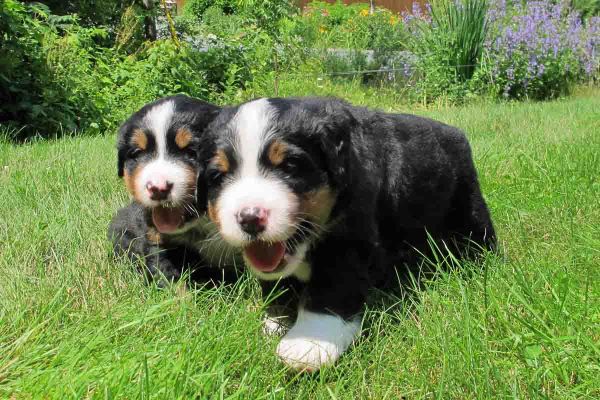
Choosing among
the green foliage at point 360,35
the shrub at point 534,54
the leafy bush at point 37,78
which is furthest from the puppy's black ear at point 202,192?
the green foliage at point 360,35

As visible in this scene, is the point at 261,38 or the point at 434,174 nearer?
the point at 434,174

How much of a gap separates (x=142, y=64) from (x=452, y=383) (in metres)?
7.53

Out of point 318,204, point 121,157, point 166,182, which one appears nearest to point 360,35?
point 121,157

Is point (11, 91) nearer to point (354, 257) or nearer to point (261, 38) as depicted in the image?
point (261, 38)

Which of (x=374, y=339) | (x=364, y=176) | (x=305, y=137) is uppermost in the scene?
(x=305, y=137)

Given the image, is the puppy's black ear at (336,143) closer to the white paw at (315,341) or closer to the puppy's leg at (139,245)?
the white paw at (315,341)

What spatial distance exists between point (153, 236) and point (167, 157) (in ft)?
1.45

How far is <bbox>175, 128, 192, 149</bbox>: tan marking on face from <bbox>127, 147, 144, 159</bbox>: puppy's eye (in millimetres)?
229

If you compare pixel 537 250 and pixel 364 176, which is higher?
pixel 364 176

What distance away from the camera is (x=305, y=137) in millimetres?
2322

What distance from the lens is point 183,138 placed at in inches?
113

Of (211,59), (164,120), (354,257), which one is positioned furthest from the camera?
(211,59)

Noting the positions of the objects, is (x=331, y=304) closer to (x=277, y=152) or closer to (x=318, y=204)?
(x=318, y=204)

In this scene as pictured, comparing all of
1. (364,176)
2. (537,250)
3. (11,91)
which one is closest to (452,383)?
(364,176)
